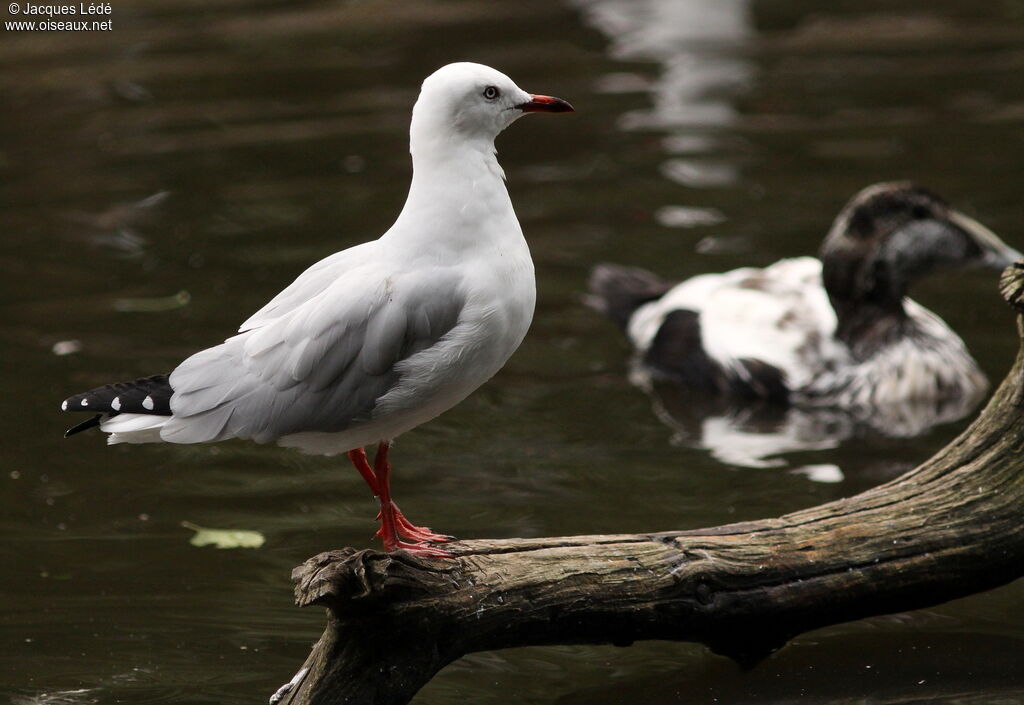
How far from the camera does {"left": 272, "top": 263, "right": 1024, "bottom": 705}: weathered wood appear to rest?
4027 mm

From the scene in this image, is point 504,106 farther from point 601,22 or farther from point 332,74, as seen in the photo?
point 601,22

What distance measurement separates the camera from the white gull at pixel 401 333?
4.14 meters

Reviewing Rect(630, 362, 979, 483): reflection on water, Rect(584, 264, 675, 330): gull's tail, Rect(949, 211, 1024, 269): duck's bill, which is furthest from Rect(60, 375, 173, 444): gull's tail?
Rect(949, 211, 1024, 269): duck's bill

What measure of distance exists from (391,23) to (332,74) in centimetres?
134

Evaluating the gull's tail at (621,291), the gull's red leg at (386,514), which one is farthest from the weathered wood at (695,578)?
the gull's tail at (621,291)

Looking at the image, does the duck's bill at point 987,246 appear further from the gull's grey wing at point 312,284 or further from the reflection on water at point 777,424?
the gull's grey wing at point 312,284

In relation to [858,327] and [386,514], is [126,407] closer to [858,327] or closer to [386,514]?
[386,514]

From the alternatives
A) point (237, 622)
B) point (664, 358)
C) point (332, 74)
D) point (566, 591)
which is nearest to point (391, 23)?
point (332, 74)

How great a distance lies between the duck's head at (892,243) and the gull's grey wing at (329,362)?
12.2ft

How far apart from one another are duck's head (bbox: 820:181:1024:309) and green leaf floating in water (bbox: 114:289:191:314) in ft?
11.6

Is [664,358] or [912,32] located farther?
[912,32]

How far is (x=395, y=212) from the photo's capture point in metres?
9.77

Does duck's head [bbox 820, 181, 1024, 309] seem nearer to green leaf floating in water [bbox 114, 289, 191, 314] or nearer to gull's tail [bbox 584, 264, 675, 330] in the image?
gull's tail [bbox 584, 264, 675, 330]

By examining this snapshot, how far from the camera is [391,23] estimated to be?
46.1ft
